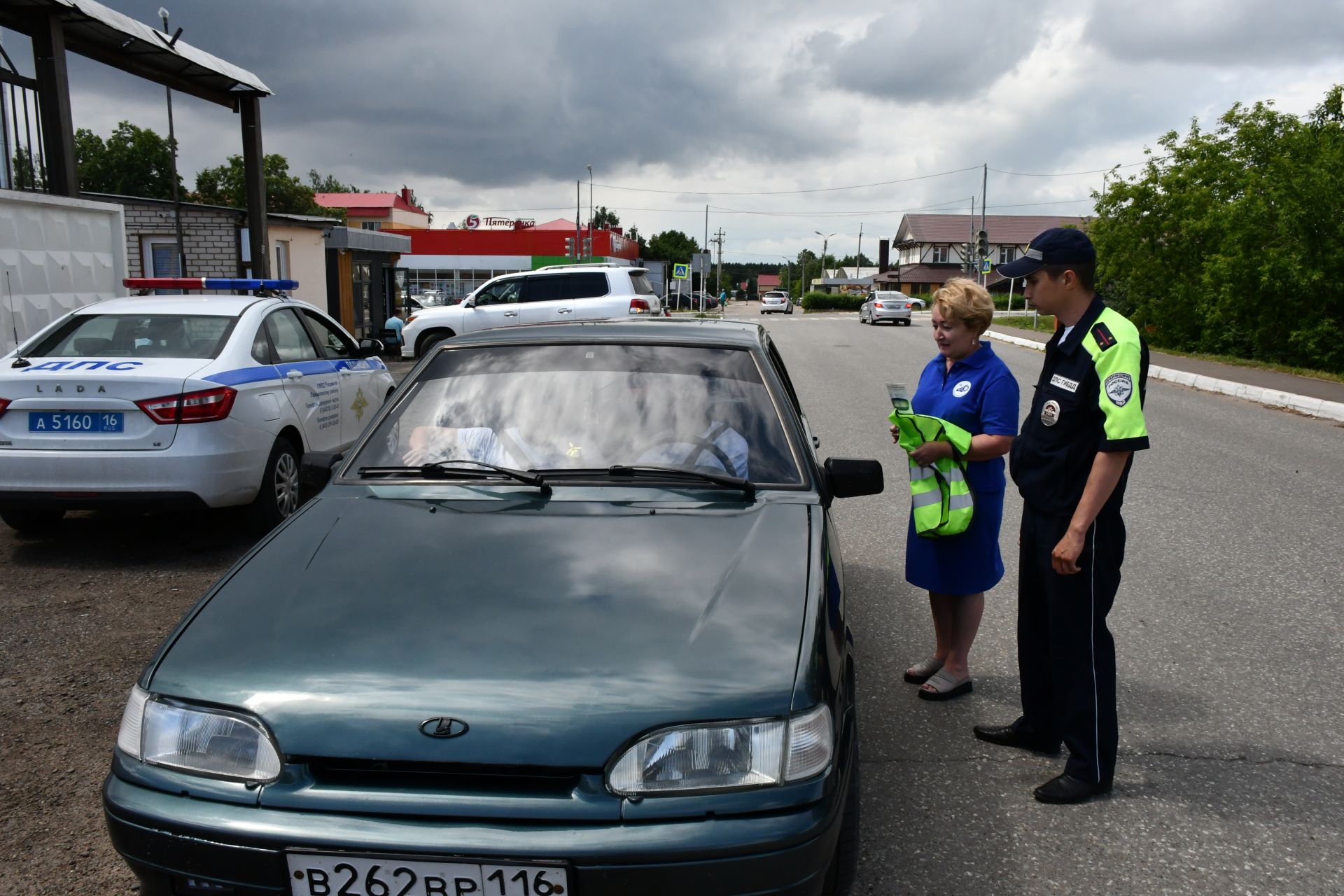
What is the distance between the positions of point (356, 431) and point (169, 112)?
50.9 feet

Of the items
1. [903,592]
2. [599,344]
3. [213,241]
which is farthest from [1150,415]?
[213,241]

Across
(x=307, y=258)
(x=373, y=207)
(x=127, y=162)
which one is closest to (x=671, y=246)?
(x=373, y=207)

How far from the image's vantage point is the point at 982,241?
45.5 m

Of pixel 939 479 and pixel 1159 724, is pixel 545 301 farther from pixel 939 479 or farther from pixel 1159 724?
pixel 1159 724

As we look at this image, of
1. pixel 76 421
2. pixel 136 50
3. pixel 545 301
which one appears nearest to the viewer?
pixel 76 421

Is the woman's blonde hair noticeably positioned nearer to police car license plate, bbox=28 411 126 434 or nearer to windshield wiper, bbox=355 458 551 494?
windshield wiper, bbox=355 458 551 494

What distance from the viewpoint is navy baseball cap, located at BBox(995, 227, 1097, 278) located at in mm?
3266

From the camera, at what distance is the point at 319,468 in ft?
11.3

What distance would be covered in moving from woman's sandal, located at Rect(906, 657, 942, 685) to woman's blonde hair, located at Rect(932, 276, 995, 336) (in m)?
1.37

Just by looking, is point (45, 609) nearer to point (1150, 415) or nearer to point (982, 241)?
point (1150, 415)

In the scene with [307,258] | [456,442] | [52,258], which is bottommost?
[456,442]

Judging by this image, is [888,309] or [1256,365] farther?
[888,309]

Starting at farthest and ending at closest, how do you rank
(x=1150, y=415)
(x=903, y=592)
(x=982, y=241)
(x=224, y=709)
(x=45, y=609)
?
(x=982, y=241) → (x=1150, y=415) → (x=903, y=592) → (x=45, y=609) → (x=224, y=709)

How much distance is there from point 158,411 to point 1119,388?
5.10m
